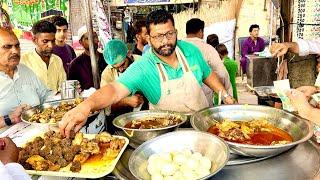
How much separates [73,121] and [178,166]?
72 centimetres

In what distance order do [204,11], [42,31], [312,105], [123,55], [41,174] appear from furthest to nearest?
[204,11], [42,31], [123,55], [312,105], [41,174]

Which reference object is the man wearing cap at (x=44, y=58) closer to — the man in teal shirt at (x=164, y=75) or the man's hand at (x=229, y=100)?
the man in teal shirt at (x=164, y=75)

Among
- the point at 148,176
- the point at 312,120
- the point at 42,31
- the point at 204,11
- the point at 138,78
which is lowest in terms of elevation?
the point at 148,176

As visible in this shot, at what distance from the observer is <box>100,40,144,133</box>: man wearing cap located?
109 inches

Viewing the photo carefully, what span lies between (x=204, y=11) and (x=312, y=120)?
7229 mm

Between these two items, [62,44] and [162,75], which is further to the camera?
[62,44]

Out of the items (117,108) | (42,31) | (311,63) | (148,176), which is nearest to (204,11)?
(311,63)

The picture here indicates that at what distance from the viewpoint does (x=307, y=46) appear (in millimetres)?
3107

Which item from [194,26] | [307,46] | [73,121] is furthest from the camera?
[194,26]

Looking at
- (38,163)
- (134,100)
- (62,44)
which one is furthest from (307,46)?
(62,44)

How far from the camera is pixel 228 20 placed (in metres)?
8.99

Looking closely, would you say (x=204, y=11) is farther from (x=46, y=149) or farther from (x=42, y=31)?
(x=46, y=149)

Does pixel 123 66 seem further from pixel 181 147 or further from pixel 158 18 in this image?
pixel 181 147

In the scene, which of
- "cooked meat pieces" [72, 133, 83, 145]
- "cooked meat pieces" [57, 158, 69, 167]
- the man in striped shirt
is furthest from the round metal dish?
"cooked meat pieces" [57, 158, 69, 167]
